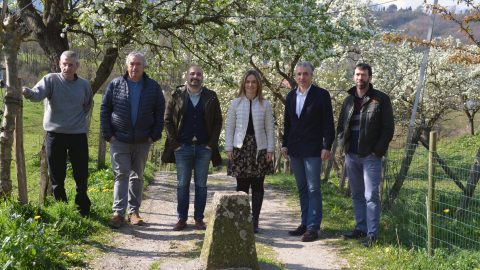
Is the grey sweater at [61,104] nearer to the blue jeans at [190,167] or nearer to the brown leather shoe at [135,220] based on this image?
the blue jeans at [190,167]

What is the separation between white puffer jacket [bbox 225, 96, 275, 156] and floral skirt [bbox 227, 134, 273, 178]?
74 millimetres

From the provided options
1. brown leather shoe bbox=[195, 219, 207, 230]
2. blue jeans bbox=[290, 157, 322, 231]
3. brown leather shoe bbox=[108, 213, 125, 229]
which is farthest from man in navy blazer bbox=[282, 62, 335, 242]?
brown leather shoe bbox=[108, 213, 125, 229]

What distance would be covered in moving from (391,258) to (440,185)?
2123 mm

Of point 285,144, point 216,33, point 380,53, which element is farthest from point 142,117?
point 380,53

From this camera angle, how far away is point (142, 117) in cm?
707

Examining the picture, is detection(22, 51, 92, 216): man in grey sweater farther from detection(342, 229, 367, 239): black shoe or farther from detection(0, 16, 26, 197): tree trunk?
detection(342, 229, 367, 239): black shoe

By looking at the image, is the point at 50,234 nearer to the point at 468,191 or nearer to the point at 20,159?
the point at 20,159

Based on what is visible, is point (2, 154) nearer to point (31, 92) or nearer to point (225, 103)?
point (31, 92)

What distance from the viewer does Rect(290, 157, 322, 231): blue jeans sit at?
274 inches

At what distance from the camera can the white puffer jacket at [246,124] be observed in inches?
278

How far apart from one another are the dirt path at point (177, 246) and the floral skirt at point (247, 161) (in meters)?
0.94

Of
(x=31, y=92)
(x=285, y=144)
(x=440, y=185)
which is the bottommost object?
(x=440, y=185)

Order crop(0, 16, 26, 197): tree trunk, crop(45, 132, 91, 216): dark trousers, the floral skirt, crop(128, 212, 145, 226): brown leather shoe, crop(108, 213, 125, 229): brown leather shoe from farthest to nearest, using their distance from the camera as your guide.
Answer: crop(128, 212, 145, 226): brown leather shoe
crop(108, 213, 125, 229): brown leather shoe
the floral skirt
crop(45, 132, 91, 216): dark trousers
crop(0, 16, 26, 197): tree trunk

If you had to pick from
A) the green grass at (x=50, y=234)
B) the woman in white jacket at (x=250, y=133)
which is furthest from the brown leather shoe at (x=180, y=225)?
the woman in white jacket at (x=250, y=133)
